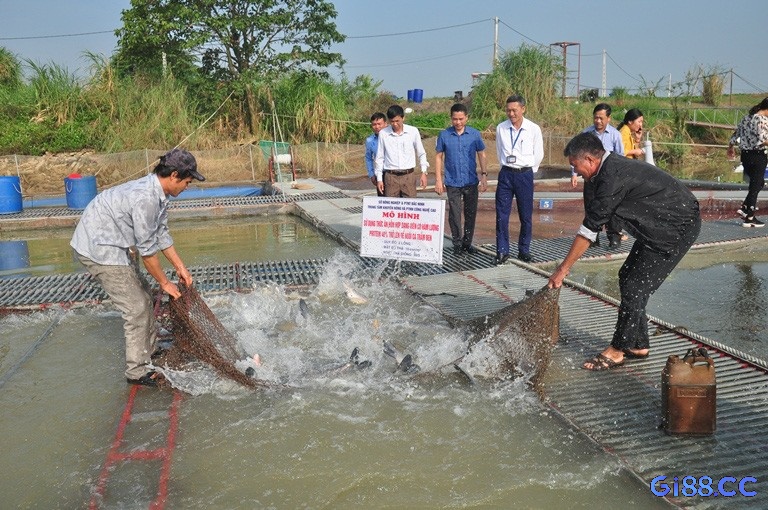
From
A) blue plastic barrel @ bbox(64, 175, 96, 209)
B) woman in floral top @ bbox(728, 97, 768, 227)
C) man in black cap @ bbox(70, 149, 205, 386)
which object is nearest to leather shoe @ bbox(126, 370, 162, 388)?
man in black cap @ bbox(70, 149, 205, 386)

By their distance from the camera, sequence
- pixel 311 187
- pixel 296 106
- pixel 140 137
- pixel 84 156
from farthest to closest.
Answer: pixel 296 106 → pixel 140 137 → pixel 84 156 → pixel 311 187

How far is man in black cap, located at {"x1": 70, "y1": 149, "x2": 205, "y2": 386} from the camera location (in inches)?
170

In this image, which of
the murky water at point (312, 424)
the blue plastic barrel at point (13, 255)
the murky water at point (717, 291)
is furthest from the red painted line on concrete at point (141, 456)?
the blue plastic barrel at point (13, 255)

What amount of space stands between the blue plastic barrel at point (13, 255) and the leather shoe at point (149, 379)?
560cm

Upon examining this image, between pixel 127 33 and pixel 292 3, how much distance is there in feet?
18.6

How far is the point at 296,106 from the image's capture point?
73.8 feet

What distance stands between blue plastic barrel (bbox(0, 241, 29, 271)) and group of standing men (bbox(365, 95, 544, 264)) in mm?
5240

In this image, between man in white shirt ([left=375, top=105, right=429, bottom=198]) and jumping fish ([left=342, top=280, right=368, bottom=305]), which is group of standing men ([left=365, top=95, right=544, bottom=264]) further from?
jumping fish ([left=342, top=280, right=368, bottom=305])

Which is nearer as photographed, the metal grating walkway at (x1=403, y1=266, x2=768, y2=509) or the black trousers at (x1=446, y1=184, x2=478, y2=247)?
the metal grating walkway at (x1=403, y1=266, x2=768, y2=509)

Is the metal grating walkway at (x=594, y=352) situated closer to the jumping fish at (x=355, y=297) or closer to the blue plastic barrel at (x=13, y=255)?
the jumping fish at (x=355, y=297)

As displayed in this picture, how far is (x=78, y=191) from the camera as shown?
14.0 metres

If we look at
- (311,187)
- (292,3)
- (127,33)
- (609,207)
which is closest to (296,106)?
(292,3)

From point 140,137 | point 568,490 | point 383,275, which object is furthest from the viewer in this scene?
point 140,137

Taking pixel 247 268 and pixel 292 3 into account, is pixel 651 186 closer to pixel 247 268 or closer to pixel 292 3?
pixel 247 268
